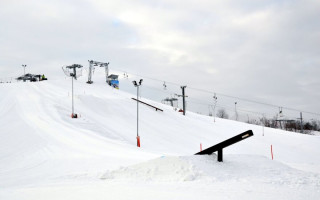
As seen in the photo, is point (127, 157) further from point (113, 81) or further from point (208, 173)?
point (113, 81)

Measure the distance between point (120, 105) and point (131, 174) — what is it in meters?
29.5

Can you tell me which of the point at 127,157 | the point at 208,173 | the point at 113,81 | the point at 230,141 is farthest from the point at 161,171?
the point at 113,81

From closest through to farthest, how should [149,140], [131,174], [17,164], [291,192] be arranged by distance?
[291,192] → [131,174] → [17,164] → [149,140]

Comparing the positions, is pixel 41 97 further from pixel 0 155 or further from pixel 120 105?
pixel 0 155

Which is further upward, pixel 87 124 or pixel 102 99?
pixel 102 99

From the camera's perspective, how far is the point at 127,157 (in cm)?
1405

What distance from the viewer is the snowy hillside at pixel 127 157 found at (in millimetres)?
7859

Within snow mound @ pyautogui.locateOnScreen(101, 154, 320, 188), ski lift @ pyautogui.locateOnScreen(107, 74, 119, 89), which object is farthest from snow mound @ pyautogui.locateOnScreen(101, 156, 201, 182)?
ski lift @ pyautogui.locateOnScreen(107, 74, 119, 89)

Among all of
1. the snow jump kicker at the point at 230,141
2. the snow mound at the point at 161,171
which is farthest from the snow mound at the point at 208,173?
the snow jump kicker at the point at 230,141

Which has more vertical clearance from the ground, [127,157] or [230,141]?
[230,141]

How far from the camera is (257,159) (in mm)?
12211

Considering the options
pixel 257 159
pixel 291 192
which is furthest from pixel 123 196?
pixel 257 159

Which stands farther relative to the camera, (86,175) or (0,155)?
(0,155)

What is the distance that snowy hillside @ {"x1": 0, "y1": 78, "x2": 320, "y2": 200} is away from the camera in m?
7.86
